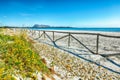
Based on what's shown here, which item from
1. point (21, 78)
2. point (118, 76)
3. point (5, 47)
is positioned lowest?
point (118, 76)

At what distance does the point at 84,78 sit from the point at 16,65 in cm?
261

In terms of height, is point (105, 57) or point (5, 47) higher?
point (5, 47)

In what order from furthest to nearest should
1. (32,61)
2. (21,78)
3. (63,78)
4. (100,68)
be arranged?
1. (100,68)
2. (63,78)
3. (32,61)
4. (21,78)

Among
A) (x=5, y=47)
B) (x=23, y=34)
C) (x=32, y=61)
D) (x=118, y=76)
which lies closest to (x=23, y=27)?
(x=23, y=34)

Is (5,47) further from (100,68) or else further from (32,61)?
(100,68)

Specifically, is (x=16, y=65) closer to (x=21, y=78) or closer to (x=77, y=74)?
(x=21, y=78)

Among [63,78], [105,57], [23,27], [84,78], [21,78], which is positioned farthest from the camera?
[23,27]

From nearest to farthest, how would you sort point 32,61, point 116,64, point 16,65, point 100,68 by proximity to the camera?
1. point 16,65
2. point 32,61
3. point 100,68
4. point 116,64

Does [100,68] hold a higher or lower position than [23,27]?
lower

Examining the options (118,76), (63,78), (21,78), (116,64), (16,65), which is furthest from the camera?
(116,64)

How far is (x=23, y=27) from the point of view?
35.2 feet

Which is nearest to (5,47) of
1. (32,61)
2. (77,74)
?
(32,61)

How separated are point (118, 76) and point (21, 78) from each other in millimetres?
4104

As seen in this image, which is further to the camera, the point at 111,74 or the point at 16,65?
the point at 111,74
